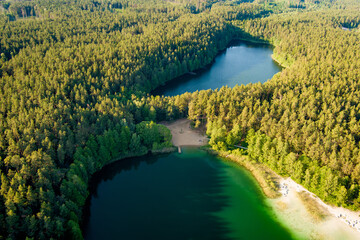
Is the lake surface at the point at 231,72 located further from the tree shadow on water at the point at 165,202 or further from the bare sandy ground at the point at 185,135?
the tree shadow on water at the point at 165,202

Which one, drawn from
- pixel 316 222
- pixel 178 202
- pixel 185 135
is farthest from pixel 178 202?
pixel 316 222

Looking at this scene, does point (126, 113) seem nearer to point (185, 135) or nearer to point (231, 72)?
point (185, 135)

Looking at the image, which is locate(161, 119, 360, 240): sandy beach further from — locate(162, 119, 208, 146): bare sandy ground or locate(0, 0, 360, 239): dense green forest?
locate(162, 119, 208, 146): bare sandy ground

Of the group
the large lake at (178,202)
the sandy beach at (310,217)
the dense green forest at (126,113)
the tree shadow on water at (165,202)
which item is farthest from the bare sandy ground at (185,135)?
the sandy beach at (310,217)

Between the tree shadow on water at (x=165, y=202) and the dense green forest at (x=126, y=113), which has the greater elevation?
the dense green forest at (x=126, y=113)

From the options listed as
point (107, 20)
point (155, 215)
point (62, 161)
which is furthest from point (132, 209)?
Answer: point (107, 20)

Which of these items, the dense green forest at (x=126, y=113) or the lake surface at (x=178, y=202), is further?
the lake surface at (x=178, y=202)

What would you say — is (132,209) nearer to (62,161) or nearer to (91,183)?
(91,183)

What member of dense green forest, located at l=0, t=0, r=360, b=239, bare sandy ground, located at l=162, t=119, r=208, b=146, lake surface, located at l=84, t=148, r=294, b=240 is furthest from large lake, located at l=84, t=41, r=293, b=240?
dense green forest, located at l=0, t=0, r=360, b=239
